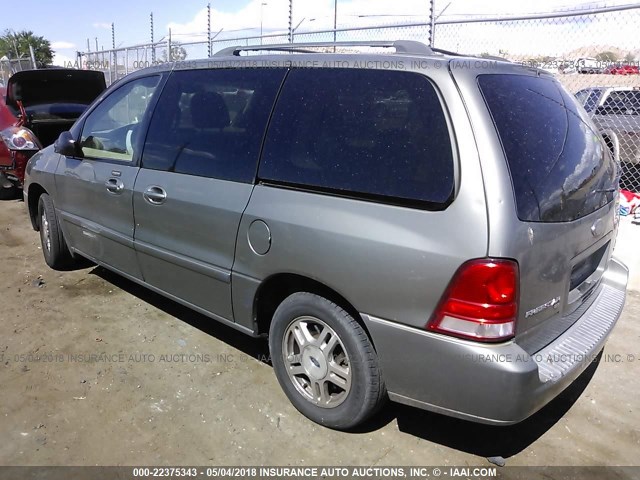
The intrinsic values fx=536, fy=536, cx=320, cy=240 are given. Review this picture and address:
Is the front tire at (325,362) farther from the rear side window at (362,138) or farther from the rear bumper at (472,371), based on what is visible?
the rear side window at (362,138)

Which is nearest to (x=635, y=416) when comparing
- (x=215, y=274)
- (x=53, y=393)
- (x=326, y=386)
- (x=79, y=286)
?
(x=326, y=386)

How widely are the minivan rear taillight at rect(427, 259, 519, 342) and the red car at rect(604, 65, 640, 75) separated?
221 inches

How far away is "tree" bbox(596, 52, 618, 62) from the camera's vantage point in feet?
20.7

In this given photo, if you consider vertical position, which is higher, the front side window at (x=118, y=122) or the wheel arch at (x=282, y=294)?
the front side window at (x=118, y=122)

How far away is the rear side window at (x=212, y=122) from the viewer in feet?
9.82

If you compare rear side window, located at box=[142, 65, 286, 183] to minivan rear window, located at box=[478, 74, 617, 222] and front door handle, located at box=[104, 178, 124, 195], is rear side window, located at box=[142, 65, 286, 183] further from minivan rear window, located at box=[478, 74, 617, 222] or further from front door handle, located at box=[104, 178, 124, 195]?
minivan rear window, located at box=[478, 74, 617, 222]

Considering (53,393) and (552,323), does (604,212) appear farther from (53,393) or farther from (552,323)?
A: (53,393)

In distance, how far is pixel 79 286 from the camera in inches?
185

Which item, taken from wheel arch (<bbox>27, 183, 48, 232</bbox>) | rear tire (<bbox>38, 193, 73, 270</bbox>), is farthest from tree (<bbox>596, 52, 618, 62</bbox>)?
wheel arch (<bbox>27, 183, 48, 232</bbox>)

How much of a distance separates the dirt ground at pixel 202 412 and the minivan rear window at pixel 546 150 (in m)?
1.24

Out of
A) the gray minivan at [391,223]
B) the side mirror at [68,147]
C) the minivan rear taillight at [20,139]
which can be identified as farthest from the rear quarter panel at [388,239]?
the minivan rear taillight at [20,139]

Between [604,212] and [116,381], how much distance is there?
2.95m

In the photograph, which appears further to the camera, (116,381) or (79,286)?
(79,286)

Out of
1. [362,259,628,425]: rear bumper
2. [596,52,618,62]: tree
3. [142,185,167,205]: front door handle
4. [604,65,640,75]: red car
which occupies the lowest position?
[362,259,628,425]: rear bumper
